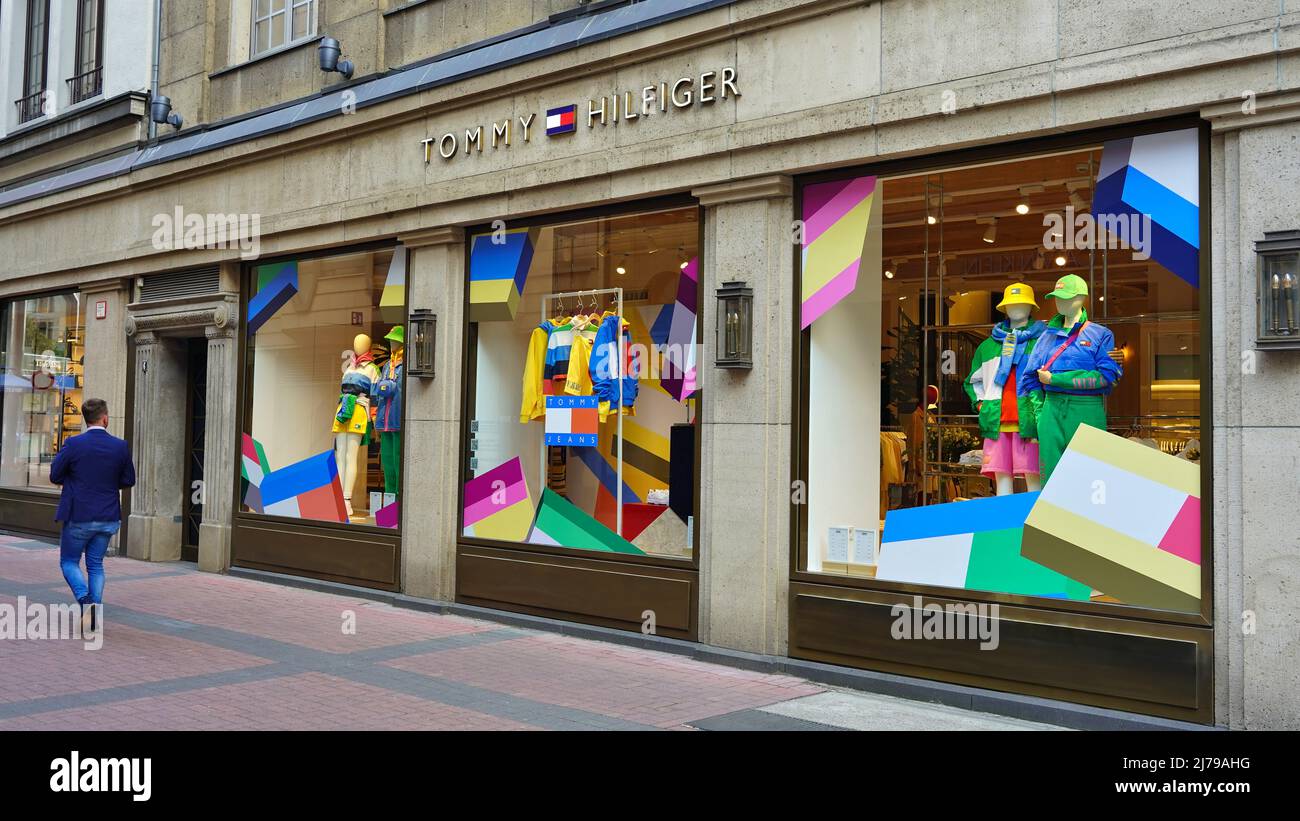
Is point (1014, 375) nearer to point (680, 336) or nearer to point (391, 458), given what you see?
point (680, 336)

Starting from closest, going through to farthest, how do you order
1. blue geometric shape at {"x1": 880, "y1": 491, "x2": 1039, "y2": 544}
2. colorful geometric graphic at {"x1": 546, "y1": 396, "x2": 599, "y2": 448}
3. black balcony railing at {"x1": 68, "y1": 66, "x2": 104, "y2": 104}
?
1. blue geometric shape at {"x1": 880, "y1": 491, "x2": 1039, "y2": 544}
2. colorful geometric graphic at {"x1": 546, "y1": 396, "x2": 599, "y2": 448}
3. black balcony railing at {"x1": 68, "y1": 66, "x2": 104, "y2": 104}

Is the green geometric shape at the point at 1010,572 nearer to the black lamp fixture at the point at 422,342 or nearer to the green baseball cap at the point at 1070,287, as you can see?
the green baseball cap at the point at 1070,287

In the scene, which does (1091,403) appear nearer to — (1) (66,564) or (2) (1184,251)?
(2) (1184,251)

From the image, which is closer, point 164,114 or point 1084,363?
point 1084,363

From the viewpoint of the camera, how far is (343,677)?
8266mm

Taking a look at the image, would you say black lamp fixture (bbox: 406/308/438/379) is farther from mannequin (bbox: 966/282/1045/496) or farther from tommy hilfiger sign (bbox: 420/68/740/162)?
mannequin (bbox: 966/282/1045/496)

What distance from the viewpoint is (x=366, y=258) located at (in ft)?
41.9

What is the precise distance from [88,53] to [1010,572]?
1577 cm

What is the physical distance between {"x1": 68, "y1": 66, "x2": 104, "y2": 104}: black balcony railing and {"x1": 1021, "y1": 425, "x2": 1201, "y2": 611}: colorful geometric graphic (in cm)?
1486

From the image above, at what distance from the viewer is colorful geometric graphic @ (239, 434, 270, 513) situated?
1384 centimetres

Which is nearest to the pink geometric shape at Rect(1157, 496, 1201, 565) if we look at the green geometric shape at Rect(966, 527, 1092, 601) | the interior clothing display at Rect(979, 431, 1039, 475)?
the green geometric shape at Rect(966, 527, 1092, 601)

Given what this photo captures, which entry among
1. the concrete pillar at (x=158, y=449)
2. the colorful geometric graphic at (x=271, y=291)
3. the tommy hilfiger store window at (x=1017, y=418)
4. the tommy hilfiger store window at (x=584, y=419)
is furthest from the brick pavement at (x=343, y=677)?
the colorful geometric graphic at (x=271, y=291)

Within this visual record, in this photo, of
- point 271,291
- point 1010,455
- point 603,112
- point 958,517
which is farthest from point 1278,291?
point 271,291
